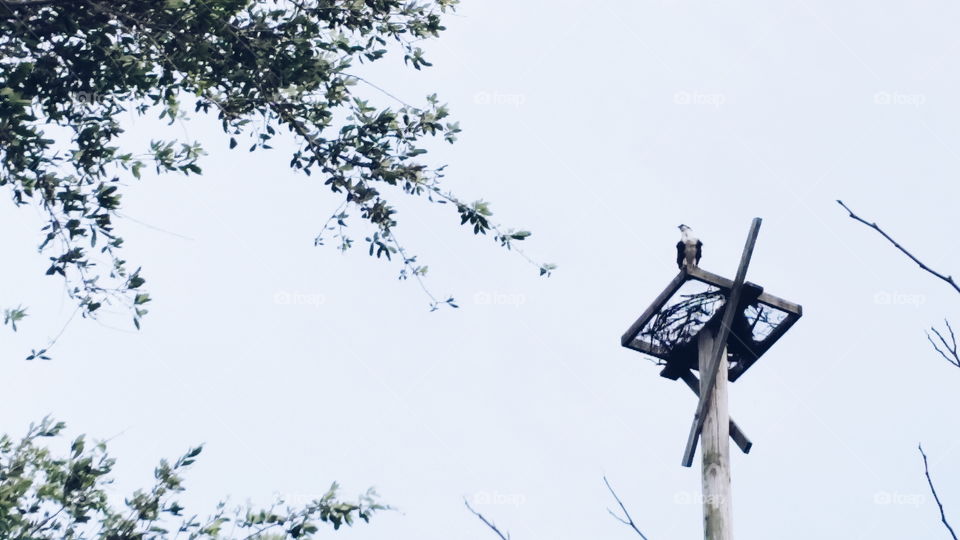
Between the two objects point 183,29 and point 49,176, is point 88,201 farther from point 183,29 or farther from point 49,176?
point 183,29

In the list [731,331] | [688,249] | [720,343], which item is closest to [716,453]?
[720,343]

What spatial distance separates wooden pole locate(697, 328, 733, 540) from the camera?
6.57 metres

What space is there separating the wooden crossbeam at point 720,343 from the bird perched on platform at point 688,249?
3.25 feet

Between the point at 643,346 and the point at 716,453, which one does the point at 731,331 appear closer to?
the point at 643,346

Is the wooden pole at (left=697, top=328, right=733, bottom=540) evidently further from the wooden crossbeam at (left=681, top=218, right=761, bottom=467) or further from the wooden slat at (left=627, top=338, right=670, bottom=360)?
the wooden slat at (left=627, top=338, right=670, bottom=360)

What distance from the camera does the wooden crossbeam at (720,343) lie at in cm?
712

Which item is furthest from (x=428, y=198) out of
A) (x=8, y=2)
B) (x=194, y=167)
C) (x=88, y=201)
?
(x=8, y=2)

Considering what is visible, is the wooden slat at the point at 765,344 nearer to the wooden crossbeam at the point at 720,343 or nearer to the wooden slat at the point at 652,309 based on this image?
the wooden crossbeam at the point at 720,343

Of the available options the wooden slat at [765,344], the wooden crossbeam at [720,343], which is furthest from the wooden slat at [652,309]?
the wooden slat at [765,344]

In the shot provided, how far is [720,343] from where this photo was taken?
7359 millimetres

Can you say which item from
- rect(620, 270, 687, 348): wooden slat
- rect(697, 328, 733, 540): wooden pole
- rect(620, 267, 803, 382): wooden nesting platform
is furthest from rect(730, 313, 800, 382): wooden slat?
rect(620, 270, 687, 348): wooden slat

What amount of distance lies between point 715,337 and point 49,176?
5405 millimetres

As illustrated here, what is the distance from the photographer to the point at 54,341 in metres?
8.15

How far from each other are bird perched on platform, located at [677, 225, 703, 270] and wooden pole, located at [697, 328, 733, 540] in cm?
104
